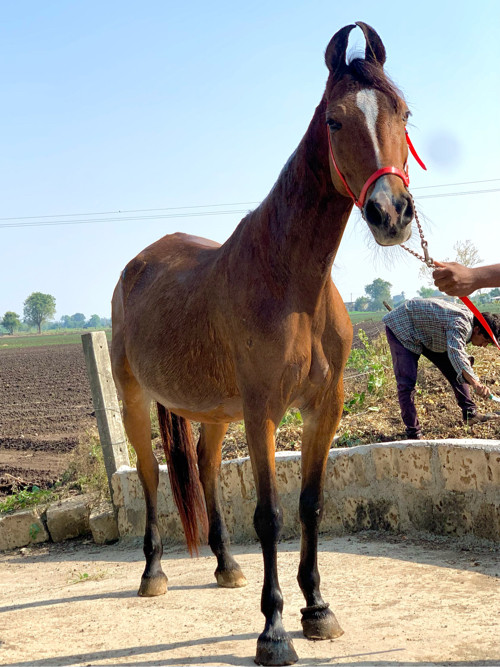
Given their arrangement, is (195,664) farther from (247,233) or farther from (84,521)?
(84,521)

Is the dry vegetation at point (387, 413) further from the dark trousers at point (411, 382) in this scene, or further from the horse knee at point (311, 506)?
the horse knee at point (311, 506)

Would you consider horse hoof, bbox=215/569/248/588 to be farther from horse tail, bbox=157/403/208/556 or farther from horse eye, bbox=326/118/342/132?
horse eye, bbox=326/118/342/132

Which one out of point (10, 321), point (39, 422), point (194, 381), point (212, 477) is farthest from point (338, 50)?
point (10, 321)

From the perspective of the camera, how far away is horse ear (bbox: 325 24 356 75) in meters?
3.27

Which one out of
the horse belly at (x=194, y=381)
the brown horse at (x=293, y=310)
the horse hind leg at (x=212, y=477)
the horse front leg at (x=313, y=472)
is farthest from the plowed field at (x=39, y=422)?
the horse front leg at (x=313, y=472)

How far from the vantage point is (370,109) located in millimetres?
3061

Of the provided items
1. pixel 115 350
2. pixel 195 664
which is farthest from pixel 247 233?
pixel 195 664

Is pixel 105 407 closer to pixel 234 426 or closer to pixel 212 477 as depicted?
pixel 234 426

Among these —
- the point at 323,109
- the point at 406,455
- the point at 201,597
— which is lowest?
the point at 201,597

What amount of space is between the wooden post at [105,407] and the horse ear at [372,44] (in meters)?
4.47

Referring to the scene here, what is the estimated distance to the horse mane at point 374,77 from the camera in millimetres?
3133

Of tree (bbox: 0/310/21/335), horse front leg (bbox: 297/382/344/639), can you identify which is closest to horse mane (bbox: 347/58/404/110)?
horse front leg (bbox: 297/382/344/639)

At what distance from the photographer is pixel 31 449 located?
36.8ft

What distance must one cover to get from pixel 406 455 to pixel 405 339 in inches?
76.3
